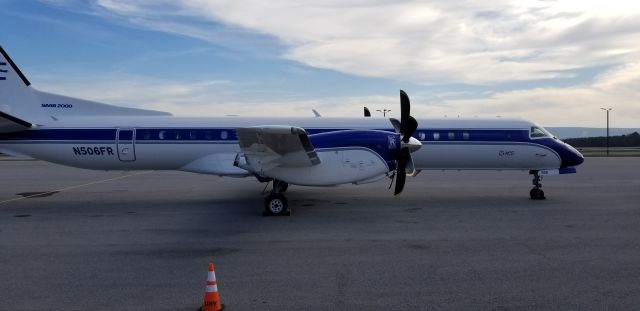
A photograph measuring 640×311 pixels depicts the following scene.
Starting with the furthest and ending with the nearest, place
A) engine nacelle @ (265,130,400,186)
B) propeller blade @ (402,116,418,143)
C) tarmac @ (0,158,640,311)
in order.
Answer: propeller blade @ (402,116,418,143) < engine nacelle @ (265,130,400,186) < tarmac @ (0,158,640,311)

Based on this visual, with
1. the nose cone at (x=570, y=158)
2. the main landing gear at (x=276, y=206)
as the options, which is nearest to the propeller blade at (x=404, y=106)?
the main landing gear at (x=276, y=206)

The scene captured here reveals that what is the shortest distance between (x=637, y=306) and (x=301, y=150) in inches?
301

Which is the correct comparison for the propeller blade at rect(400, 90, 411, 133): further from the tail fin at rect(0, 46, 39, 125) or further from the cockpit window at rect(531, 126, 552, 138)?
the tail fin at rect(0, 46, 39, 125)

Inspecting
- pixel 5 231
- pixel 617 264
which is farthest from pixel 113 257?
pixel 617 264

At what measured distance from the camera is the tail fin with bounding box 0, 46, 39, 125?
14.6 metres

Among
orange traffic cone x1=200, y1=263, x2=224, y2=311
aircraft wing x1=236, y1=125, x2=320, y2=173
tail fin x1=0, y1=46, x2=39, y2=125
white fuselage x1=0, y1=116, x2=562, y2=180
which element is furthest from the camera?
tail fin x1=0, y1=46, x2=39, y2=125

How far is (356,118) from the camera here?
15.8m

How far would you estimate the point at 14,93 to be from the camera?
14.8 m

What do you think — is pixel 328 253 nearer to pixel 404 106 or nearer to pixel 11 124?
pixel 404 106

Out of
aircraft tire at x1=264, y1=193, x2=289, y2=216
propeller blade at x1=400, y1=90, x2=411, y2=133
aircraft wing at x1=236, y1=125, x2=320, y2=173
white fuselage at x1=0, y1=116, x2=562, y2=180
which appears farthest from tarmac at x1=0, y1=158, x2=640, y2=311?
propeller blade at x1=400, y1=90, x2=411, y2=133

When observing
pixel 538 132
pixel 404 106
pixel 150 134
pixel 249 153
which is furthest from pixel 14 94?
pixel 538 132

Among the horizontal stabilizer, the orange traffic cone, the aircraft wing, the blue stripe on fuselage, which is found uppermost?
the horizontal stabilizer

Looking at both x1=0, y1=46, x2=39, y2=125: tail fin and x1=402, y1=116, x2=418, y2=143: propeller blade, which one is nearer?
x1=402, y1=116, x2=418, y2=143: propeller blade

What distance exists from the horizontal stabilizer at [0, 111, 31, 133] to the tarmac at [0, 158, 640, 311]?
243 centimetres
